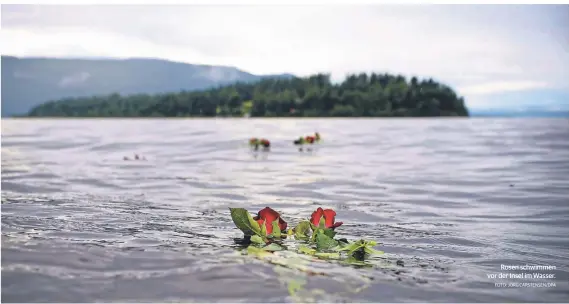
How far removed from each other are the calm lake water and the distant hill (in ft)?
4.74

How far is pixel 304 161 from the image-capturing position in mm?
12844

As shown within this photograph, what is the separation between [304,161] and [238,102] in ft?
14.9

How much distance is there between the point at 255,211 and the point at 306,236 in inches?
70.3

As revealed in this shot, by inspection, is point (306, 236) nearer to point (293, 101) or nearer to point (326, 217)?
point (326, 217)

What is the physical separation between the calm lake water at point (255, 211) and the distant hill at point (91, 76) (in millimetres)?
1443

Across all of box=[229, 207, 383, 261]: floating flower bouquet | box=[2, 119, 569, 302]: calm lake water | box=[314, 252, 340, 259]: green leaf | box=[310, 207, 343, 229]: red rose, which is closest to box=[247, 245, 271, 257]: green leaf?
box=[229, 207, 383, 261]: floating flower bouquet

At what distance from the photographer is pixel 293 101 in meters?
17.7

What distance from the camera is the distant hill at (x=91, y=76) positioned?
8.19 m

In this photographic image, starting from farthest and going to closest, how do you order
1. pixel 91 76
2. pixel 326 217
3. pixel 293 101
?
pixel 293 101, pixel 91 76, pixel 326 217

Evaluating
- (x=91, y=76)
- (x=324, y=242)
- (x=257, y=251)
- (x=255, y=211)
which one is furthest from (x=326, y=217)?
(x=91, y=76)

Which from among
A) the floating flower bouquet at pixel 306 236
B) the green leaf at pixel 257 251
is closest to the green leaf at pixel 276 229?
the floating flower bouquet at pixel 306 236

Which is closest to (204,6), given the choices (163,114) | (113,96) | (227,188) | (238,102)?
(227,188)

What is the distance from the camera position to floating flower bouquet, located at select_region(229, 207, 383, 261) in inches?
165

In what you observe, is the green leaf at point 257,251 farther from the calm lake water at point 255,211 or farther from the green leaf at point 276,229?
the green leaf at point 276,229
